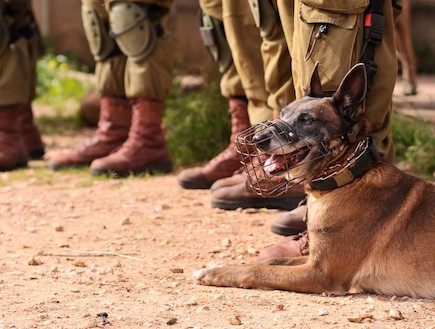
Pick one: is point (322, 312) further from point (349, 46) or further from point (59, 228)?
point (59, 228)

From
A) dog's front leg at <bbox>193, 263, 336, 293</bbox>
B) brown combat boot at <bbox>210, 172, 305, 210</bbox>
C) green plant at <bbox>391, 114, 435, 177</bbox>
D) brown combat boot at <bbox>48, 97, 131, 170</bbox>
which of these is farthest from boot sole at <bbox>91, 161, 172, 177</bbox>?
dog's front leg at <bbox>193, 263, 336, 293</bbox>

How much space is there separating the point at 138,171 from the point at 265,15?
1.84 meters

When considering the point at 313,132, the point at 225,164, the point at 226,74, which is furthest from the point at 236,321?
the point at 226,74

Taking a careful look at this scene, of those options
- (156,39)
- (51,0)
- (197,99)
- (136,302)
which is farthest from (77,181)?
(51,0)

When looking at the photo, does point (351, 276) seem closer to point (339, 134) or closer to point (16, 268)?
point (339, 134)

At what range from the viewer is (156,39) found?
18.4 feet

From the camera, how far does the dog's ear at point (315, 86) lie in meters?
3.46

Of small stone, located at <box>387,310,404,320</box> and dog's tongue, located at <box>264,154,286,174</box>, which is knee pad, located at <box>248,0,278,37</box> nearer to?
dog's tongue, located at <box>264,154,286,174</box>

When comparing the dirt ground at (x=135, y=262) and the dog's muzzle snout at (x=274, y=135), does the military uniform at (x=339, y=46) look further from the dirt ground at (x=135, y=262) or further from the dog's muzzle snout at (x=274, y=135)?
the dirt ground at (x=135, y=262)

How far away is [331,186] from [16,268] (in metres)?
1.33

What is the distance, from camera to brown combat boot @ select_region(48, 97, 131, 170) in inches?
234

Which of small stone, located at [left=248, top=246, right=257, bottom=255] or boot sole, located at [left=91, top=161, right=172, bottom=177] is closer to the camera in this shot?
small stone, located at [left=248, top=246, right=257, bottom=255]

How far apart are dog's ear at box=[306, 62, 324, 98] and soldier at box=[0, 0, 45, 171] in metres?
3.10

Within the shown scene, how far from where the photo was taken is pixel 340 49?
356 cm
